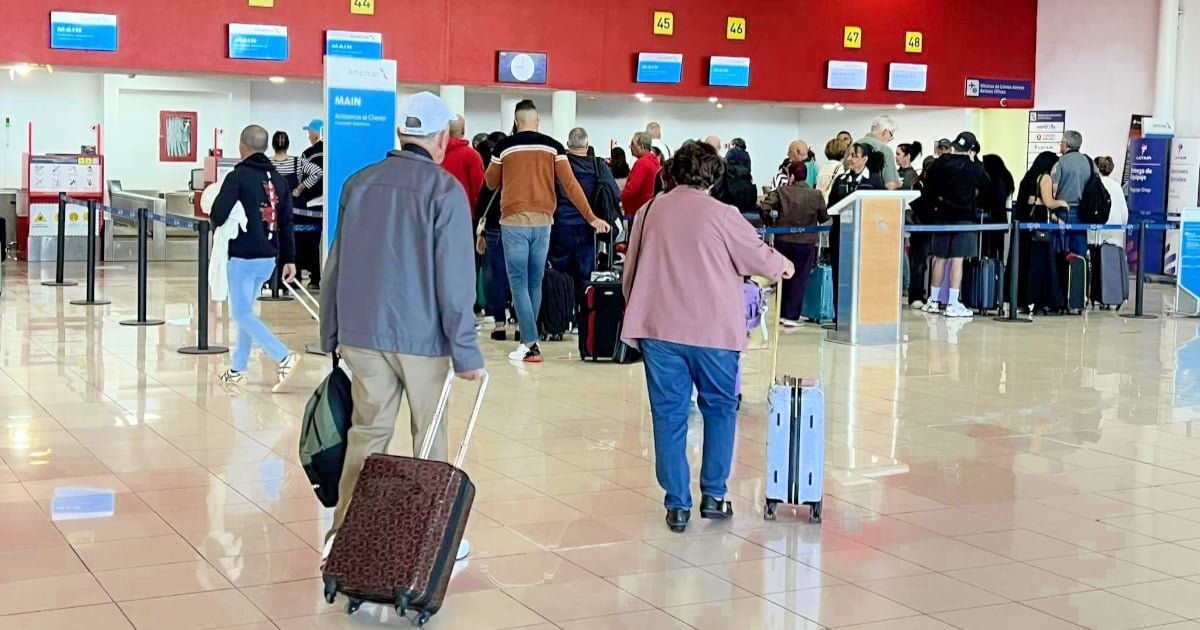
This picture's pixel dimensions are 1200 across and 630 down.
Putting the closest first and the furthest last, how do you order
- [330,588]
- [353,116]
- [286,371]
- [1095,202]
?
[330,588], [286,371], [353,116], [1095,202]

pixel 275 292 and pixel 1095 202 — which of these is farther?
pixel 1095 202

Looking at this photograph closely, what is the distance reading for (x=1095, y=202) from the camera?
44.9ft

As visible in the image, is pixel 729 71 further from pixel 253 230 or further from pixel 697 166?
pixel 697 166

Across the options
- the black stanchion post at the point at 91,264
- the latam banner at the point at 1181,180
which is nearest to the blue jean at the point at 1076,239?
the latam banner at the point at 1181,180

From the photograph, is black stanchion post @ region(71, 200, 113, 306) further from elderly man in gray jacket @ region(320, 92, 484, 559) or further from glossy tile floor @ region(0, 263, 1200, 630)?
elderly man in gray jacket @ region(320, 92, 484, 559)

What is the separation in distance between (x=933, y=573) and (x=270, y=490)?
2.61m

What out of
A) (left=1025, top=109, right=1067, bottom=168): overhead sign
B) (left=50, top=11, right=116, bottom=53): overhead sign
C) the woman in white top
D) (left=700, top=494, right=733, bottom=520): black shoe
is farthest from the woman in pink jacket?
(left=1025, top=109, right=1067, bottom=168): overhead sign

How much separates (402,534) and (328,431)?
21.2 inches

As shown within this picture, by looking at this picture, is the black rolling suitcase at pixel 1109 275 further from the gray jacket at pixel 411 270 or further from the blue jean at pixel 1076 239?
the gray jacket at pixel 411 270

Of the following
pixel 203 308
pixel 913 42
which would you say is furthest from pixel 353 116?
pixel 913 42

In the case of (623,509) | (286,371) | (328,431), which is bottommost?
(623,509)

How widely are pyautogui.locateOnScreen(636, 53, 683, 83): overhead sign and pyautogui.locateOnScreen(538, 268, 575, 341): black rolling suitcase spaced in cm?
676

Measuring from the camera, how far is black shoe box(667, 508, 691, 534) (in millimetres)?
5363

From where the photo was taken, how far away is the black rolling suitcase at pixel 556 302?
35.3 feet
